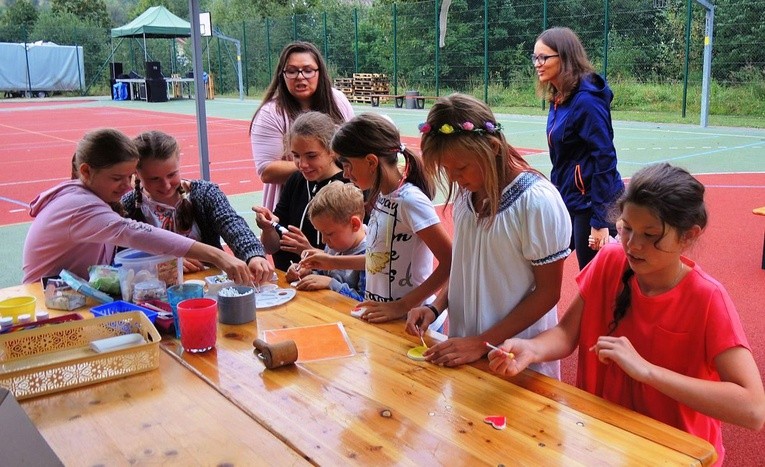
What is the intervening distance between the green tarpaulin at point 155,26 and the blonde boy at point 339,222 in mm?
28391

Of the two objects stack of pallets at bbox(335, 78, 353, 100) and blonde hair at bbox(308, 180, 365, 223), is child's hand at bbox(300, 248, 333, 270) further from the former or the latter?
stack of pallets at bbox(335, 78, 353, 100)

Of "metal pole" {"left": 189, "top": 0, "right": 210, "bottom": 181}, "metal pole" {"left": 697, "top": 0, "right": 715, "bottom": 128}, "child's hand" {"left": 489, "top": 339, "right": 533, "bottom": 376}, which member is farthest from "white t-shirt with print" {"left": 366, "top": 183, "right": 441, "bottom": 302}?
"metal pole" {"left": 697, "top": 0, "right": 715, "bottom": 128}

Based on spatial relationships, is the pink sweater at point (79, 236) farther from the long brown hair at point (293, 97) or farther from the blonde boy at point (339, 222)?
the long brown hair at point (293, 97)

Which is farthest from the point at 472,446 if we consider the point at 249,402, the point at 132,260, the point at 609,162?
the point at 609,162

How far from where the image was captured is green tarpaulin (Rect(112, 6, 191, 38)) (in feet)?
94.4

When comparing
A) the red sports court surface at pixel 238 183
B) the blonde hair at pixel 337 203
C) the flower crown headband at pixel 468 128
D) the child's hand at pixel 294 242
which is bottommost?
the red sports court surface at pixel 238 183

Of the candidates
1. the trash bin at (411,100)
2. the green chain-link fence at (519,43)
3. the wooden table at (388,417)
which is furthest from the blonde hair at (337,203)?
the trash bin at (411,100)

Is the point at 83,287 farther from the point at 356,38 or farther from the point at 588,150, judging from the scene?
the point at 356,38

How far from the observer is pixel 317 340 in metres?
2.04

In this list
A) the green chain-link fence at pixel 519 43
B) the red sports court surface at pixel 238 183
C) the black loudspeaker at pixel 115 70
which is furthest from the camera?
the black loudspeaker at pixel 115 70

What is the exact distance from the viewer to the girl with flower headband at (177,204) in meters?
2.86

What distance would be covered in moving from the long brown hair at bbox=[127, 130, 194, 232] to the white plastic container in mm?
459

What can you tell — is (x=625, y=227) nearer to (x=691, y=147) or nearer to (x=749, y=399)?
(x=749, y=399)

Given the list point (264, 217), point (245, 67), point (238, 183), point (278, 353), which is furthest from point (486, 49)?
point (278, 353)
